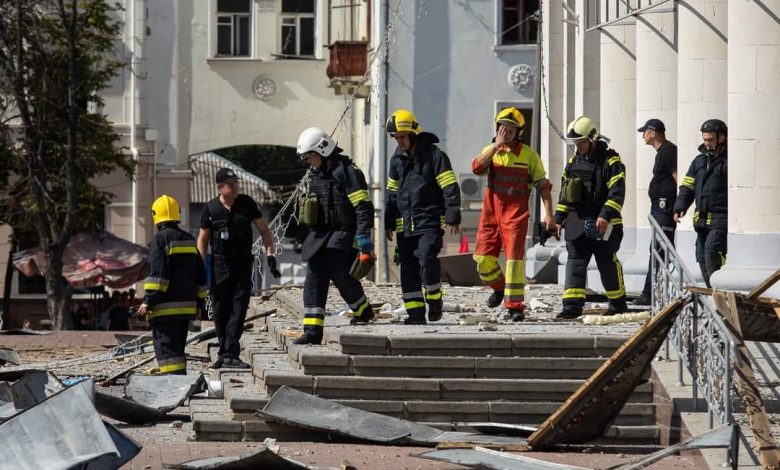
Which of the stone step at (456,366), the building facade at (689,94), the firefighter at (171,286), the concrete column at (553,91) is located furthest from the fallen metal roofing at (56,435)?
the concrete column at (553,91)

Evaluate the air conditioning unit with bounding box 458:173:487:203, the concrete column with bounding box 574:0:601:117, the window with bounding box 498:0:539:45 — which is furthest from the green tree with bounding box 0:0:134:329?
the concrete column with bounding box 574:0:601:117

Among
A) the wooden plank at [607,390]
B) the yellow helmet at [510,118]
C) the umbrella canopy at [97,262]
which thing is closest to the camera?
the wooden plank at [607,390]

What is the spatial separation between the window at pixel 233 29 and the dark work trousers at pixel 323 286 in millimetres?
27762

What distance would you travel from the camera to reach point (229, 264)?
1412cm

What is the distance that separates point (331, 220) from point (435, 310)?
3.84 feet

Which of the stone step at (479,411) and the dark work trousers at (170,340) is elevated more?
the dark work trousers at (170,340)

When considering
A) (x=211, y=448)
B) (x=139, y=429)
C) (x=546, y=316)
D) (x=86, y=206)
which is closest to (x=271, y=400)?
(x=211, y=448)

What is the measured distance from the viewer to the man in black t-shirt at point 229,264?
1407 centimetres

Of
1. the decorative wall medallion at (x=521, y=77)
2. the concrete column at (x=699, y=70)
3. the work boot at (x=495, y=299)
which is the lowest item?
the work boot at (x=495, y=299)

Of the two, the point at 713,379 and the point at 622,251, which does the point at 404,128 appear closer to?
the point at 713,379

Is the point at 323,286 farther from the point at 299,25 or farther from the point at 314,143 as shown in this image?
the point at 299,25

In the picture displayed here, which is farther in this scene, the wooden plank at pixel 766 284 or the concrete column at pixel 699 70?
the concrete column at pixel 699 70

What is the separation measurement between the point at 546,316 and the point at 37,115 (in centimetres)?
1829

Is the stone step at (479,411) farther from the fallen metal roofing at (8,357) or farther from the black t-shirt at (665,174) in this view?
the fallen metal roofing at (8,357)
